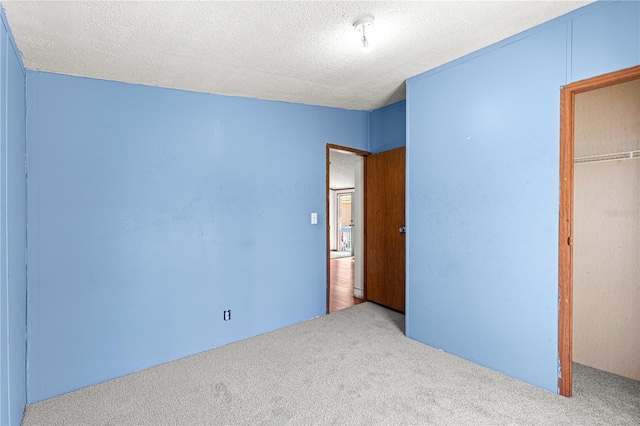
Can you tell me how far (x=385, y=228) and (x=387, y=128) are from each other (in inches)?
47.9

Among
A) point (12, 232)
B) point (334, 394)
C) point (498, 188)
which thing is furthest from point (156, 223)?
point (498, 188)

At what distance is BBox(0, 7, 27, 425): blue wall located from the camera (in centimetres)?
160

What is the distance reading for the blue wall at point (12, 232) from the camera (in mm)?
1603

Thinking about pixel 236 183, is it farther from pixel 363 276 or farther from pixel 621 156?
pixel 621 156

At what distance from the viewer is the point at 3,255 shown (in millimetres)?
1585

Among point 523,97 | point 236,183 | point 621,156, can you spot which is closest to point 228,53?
point 236,183

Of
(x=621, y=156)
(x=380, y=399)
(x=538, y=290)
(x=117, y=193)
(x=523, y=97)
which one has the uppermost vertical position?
(x=523, y=97)

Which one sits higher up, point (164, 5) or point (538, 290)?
point (164, 5)

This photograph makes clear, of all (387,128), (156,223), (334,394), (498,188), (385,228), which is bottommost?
(334,394)

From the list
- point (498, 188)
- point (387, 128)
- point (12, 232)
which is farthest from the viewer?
point (387, 128)

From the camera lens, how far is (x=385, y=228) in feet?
13.5

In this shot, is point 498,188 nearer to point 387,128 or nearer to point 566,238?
point 566,238

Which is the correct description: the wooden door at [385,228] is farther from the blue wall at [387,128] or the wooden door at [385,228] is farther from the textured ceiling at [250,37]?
the textured ceiling at [250,37]

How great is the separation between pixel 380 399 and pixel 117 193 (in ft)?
7.86
